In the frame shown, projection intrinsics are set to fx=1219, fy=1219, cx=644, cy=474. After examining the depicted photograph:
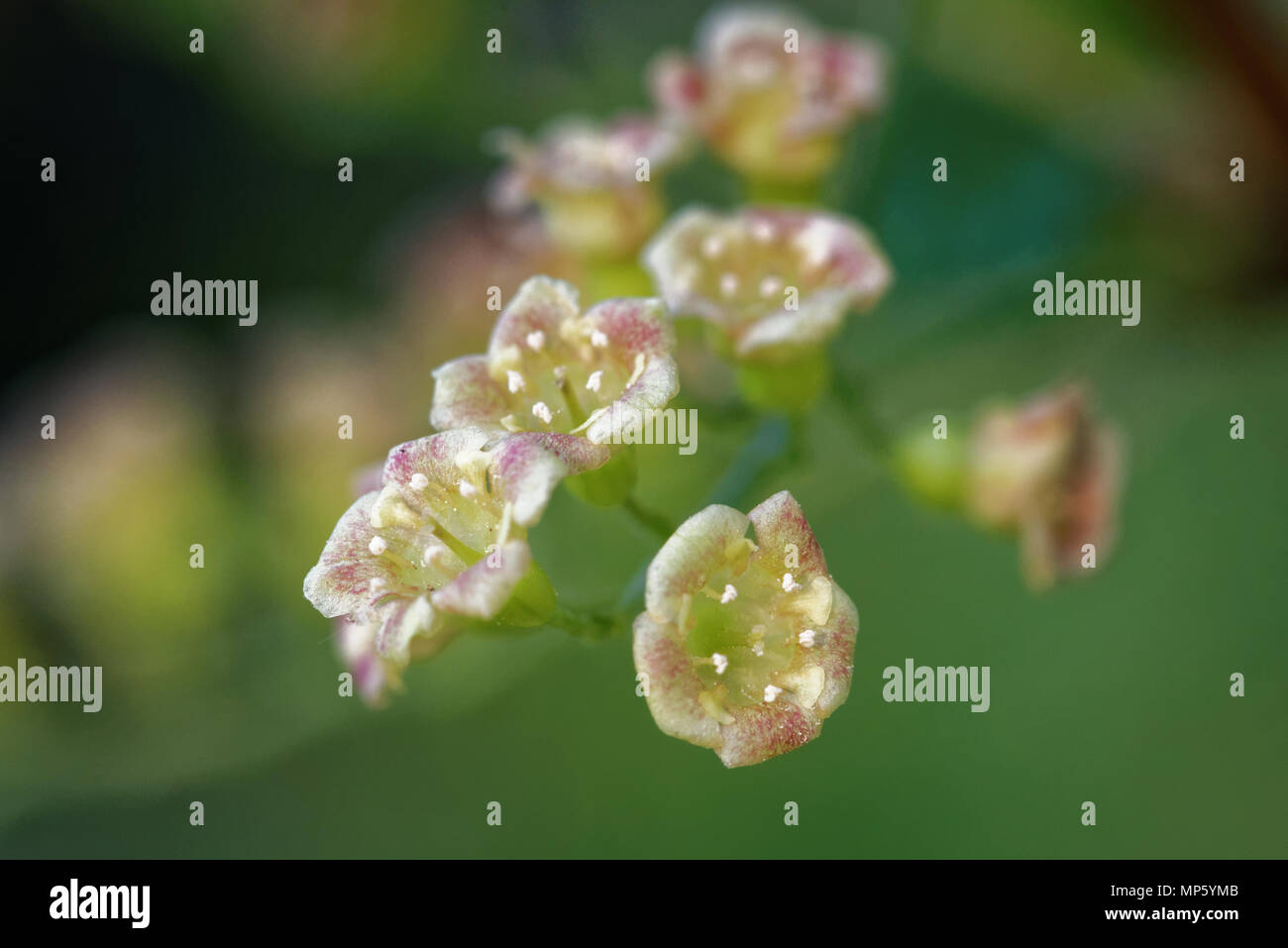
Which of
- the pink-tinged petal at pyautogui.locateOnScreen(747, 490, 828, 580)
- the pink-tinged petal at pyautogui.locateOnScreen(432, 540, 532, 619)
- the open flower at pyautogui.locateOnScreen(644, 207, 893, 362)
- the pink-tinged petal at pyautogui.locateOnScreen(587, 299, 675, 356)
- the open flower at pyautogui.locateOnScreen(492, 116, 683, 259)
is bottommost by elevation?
the pink-tinged petal at pyautogui.locateOnScreen(432, 540, 532, 619)

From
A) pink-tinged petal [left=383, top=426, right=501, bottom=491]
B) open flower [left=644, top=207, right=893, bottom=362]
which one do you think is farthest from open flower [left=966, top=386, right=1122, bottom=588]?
pink-tinged petal [left=383, top=426, right=501, bottom=491]

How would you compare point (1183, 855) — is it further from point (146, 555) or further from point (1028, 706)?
point (146, 555)

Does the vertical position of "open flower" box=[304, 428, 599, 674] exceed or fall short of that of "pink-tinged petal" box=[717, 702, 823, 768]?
it exceeds it

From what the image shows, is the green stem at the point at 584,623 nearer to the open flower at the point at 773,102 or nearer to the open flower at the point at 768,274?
the open flower at the point at 768,274

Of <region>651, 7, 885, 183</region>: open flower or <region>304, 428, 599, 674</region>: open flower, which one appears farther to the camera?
<region>651, 7, 885, 183</region>: open flower

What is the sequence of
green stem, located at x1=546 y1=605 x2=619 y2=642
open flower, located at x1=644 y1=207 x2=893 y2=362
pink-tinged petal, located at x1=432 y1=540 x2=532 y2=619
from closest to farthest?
pink-tinged petal, located at x1=432 y1=540 x2=532 y2=619
green stem, located at x1=546 y1=605 x2=619 y2=642
open flower, located at x1=644 y1=207 x2=893 y2=362

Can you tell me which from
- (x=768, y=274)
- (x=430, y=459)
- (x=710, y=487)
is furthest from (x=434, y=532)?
(x=710, y=487)

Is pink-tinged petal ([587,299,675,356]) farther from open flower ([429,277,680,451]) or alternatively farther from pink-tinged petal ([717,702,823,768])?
pink-tinged petal ([717,702,823,768])
